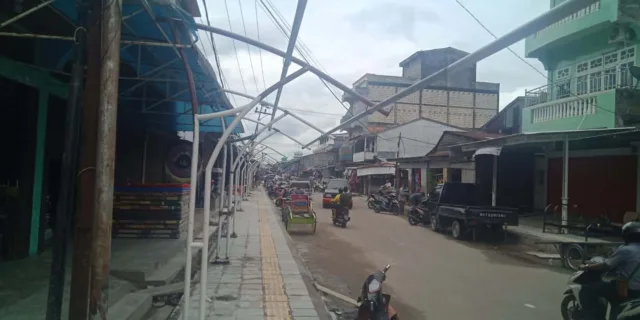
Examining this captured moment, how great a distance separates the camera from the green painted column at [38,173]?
7.75 metres

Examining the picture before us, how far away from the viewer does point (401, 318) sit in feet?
21.5

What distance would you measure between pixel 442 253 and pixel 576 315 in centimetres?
649

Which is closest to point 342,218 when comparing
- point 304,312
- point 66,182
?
point 304,312

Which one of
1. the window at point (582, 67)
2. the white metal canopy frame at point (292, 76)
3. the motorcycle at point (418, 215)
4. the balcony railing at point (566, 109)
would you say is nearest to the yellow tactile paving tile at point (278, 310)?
the white metal canopy frame at point (292, 76)

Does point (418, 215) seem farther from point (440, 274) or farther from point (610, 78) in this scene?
point (440, 274)

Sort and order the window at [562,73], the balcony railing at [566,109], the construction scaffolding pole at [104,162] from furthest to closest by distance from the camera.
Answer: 1. the window at [562,73]
2. the balcony railing at [566,109]
3. the construction scaffolding pole at [104,162]

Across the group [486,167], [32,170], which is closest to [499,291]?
[32,170]

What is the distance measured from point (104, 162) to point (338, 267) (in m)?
7.90

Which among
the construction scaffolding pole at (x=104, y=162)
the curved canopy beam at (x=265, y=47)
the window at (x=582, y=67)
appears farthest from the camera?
the window at (x=582, y=67)

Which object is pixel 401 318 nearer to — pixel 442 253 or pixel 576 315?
pixel 576 315

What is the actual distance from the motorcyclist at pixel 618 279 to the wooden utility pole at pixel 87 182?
5.56 metres

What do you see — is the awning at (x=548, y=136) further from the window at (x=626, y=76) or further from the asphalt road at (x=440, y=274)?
the asphalt road at (x=440, y=274)

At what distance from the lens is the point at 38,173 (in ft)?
26.0

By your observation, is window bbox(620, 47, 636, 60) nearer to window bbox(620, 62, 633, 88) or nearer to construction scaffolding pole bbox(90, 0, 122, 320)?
window bbox(620, 62, 633, 88)
